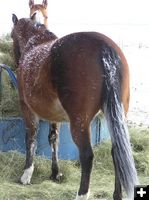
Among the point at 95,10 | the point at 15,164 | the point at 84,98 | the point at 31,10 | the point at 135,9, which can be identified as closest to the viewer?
the point at 84,98

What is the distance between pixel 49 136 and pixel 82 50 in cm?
157

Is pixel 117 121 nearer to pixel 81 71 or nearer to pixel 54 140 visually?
pixel 81 71

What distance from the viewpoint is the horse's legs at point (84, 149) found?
3703 millimetres

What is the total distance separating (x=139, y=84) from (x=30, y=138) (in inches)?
224

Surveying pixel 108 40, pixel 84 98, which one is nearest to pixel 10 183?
pixel 84 98

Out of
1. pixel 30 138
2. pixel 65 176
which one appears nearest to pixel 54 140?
pixel 30 138

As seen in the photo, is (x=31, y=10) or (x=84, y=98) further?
(x=31, y=10)

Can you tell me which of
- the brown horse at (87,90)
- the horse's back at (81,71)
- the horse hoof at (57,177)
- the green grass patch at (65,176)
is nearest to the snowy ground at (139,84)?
the green grass patch at (65,176)

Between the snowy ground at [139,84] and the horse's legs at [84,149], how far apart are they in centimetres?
338

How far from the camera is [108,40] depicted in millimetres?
3865

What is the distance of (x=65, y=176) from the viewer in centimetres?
487

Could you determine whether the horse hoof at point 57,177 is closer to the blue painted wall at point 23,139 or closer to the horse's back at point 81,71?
the blue painted wall at point 23,139

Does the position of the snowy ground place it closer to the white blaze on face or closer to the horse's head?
the white blaze on face

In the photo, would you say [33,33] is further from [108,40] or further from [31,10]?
[108,40]
